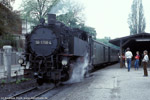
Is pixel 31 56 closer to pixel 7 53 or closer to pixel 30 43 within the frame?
pixel 30 43

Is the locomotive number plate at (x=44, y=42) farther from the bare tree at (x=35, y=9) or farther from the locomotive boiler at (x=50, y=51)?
the bare tree at (x=35, y=9)

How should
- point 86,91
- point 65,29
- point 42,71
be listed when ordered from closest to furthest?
point 86,91 → point 42,71 → point 65,29

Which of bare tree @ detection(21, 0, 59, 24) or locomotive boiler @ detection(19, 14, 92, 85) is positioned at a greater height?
bare tree @ detection(21, 0, 59, 24)

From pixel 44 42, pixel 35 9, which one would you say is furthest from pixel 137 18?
pixel 44 42

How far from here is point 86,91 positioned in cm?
851

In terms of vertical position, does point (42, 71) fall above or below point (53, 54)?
below

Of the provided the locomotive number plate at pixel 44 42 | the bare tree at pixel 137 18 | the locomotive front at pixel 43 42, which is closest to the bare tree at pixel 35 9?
the bare tree at pixel 137 18

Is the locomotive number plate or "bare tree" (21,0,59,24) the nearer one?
the locomotive number plate

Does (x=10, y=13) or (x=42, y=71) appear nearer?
(x=42, y=71)

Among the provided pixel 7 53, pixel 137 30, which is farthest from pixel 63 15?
pixel 7 53

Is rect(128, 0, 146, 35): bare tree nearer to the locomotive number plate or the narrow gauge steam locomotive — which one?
the narrow gauge steam locomotive

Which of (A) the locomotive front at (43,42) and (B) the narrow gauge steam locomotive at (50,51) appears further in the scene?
(A) the locomotive front at (43,42)

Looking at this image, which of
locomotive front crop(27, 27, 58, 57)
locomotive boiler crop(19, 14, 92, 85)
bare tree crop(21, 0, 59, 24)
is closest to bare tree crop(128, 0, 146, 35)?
bare tree crop(21, 0, 59, 24)

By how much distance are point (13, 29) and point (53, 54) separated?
61.2 ft
